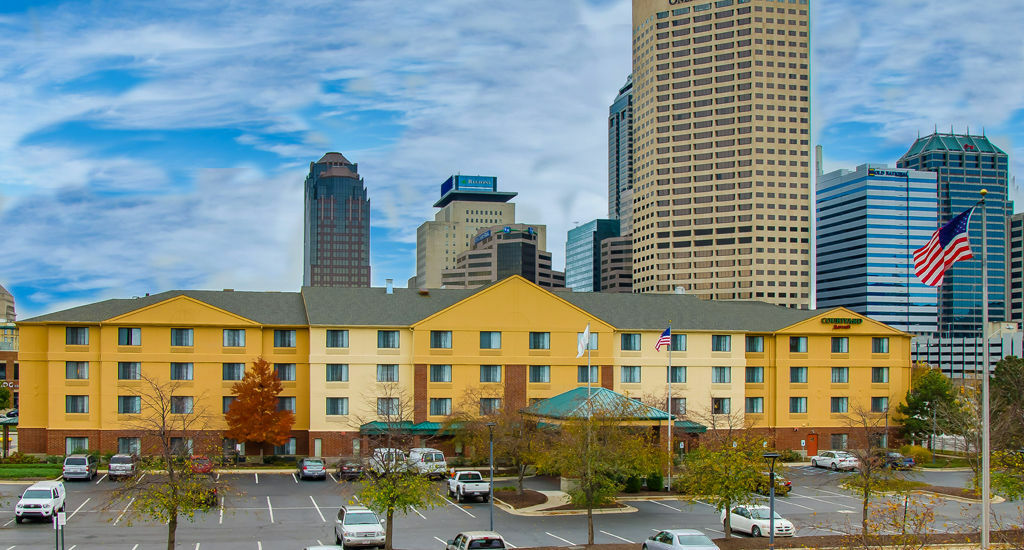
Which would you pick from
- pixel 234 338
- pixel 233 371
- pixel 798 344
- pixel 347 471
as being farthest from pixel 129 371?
pixel 798 344

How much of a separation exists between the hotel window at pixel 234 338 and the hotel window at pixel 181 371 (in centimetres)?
310

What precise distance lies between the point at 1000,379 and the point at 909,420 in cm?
2181

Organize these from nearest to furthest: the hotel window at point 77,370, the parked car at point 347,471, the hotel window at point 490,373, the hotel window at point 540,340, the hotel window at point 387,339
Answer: the parked car at point 347,471 → the hotel window at point 77,370 → the hotel window at point 387,339 → the hotel window at point 490,373 → the hotel window at point 540,340

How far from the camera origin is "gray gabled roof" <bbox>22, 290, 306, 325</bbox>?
71.4 m

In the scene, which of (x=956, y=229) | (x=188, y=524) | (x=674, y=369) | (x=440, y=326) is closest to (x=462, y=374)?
(x=440, y=326)

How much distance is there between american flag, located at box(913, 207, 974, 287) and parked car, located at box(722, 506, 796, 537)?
1654cm

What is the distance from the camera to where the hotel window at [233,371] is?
238 ft

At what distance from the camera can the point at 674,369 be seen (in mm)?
77688

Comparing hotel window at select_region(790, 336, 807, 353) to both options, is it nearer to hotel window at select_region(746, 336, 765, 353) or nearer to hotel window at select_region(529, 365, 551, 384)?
hotel window at select_region(746, 336, 765, 353)

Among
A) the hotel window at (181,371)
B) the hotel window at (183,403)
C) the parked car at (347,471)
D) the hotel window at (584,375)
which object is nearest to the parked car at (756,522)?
the parked car at (347,471)

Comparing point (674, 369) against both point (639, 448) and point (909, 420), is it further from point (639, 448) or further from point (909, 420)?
point (639, 448)

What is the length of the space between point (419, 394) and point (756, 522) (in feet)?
116

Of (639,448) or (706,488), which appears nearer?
(706,488)

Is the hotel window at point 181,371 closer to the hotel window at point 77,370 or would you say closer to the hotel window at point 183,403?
the hotel window at point 183,403
